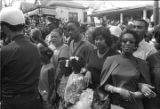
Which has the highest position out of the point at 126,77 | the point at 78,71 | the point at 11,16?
the point at 11,16

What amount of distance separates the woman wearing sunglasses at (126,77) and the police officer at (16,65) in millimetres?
938

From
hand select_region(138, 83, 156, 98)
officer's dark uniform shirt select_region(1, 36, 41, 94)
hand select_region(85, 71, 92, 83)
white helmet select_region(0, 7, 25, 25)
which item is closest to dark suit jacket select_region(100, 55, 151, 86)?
hand select_region(138, 83, 156, 98)

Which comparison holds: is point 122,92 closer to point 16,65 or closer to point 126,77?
point 126,77

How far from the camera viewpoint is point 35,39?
581 centimetres

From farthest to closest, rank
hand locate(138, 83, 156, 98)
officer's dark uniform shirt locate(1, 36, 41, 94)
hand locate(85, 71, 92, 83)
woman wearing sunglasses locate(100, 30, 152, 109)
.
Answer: hand locate(85, 71, 92, 83), woman wearing sunglasses locate(100, 30, 152, 109), hand locate(138, 83, 156, 98), officer's dark uniform shirt locate(1, 36, 41, 94)

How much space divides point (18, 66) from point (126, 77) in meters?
1.25

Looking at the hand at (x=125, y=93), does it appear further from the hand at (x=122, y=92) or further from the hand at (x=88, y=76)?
the hand at (x=88, y=76)

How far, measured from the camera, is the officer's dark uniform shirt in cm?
284

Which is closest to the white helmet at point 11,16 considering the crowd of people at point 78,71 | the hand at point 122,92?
the crowd of people at point 78,71

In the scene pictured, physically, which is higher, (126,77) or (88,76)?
(126,77)

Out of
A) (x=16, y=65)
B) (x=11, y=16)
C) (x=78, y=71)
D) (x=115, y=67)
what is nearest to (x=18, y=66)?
(x=16, y=65)

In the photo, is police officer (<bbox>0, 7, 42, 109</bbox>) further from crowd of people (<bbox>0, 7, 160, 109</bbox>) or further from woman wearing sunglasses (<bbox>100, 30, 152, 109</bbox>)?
woman wearing sunglasses (<bbox>100, 30, 152, 109</bbox>)

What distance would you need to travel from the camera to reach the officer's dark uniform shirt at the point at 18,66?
2.84 meters

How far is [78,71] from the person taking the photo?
175 inches
